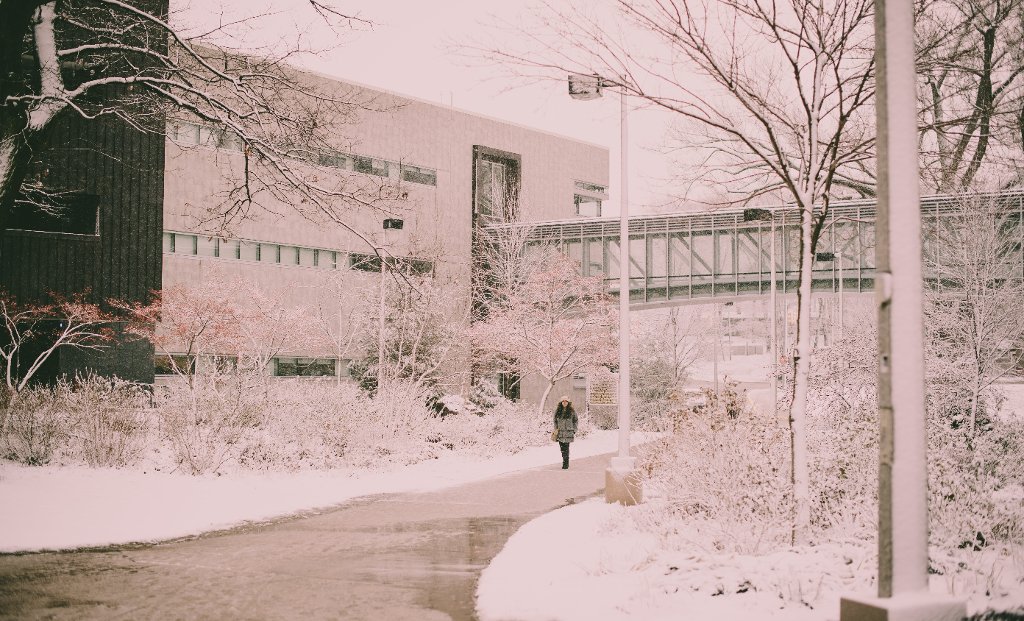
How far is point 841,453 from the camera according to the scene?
Result: 410 inches

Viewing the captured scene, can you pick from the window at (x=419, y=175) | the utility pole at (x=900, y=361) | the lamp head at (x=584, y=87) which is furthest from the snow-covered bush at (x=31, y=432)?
the window at (x=419, y=175)

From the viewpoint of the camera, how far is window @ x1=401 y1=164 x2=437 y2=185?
46500 mm

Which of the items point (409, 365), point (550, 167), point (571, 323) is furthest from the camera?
point (550, 167)

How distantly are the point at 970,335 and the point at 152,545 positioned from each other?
18696mm

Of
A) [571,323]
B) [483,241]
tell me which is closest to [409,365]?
[571,323]

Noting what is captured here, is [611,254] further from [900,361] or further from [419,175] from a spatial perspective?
[900,361]

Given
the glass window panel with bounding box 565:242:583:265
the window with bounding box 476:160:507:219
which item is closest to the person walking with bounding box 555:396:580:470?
the glass window panel with bounding box 565:242:583:265

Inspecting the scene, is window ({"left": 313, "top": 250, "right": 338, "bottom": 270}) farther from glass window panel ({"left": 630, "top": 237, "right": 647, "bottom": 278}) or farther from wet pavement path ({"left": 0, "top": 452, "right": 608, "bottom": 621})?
wet pavement path ({"left": 0, "top": 452, "right": 608, "bottom": 621})

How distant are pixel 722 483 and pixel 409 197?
110 feet

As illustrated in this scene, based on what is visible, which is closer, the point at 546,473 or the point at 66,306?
the point at 546,473

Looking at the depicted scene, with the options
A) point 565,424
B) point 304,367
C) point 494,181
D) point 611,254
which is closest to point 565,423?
point 565,424

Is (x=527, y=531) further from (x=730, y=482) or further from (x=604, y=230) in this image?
(x=604, y=230)

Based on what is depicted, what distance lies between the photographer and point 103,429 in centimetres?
1564

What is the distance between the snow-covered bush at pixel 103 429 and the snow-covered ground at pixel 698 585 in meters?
10.2
